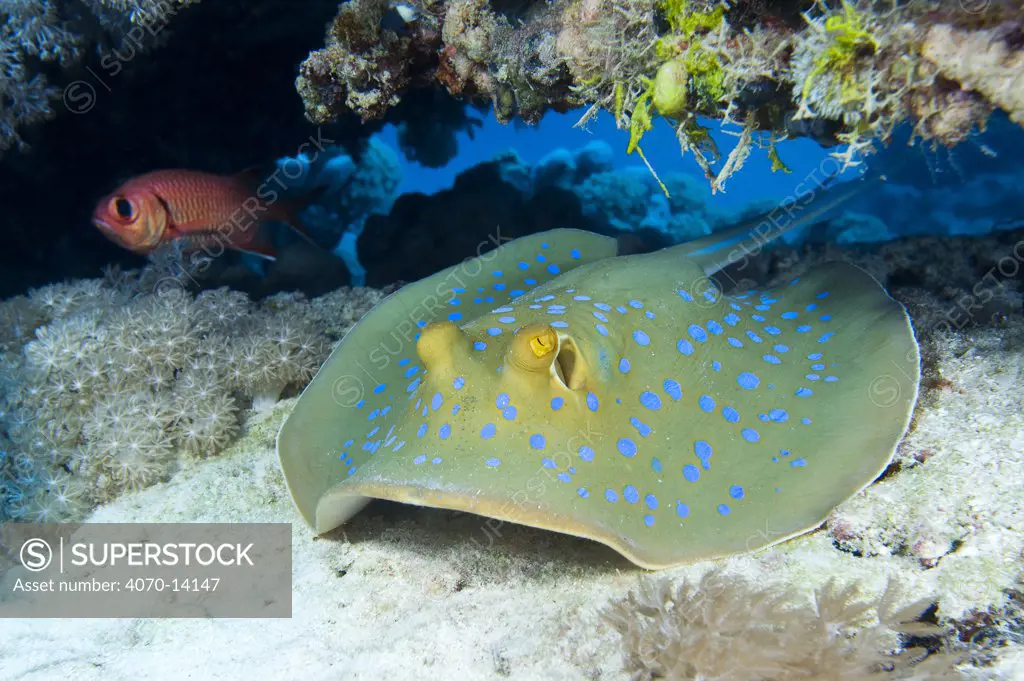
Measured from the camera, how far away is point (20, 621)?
3.32 m

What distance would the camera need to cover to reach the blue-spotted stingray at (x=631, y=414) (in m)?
2.68

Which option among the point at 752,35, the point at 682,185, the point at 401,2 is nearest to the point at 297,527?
the point at 752,35

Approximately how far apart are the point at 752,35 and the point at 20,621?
538cm

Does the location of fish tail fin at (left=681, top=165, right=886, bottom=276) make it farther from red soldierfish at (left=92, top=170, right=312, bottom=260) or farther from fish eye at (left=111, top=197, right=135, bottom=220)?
fish eye at (left=111, top=197, right=135, bottom=220)

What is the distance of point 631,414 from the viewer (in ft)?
10.3

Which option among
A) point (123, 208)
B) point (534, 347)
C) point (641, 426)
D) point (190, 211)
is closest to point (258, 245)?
point (190, 211)

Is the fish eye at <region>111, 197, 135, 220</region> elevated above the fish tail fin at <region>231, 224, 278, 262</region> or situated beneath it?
elevated above

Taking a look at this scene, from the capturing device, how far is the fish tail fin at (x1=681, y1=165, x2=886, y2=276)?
4.83m

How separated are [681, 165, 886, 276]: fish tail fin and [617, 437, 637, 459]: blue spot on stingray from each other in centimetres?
222

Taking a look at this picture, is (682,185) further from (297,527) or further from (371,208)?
(297,527)

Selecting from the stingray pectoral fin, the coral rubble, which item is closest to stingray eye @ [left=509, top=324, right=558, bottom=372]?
the stingray pectoral fin

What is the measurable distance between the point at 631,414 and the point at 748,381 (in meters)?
0.97

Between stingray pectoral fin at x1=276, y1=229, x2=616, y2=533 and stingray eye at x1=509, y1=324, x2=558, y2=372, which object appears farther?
stingray pectoral fin at x1=276, y1=229, x2=616, y2=533

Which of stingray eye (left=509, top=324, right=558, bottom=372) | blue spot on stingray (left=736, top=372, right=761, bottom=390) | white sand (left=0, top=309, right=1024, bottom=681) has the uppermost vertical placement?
stingray eye (left=509, top=324, right=558, bottom=372)
